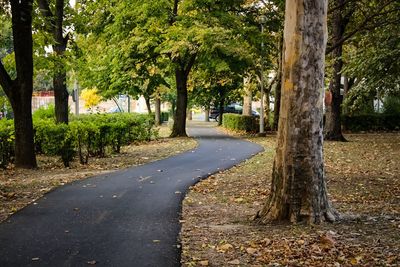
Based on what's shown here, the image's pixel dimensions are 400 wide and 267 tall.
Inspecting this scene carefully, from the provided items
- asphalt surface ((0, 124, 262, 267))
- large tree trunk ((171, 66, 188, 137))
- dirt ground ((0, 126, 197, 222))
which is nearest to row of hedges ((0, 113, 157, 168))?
dirt ground ((0, 126, 197, 222))

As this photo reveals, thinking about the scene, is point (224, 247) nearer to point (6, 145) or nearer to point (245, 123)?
point (6, 145)

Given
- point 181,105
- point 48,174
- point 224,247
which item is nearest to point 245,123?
point 181,105

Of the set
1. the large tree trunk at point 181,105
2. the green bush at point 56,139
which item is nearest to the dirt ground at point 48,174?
the green bush at point 56,139

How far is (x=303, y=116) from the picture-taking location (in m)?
6.76

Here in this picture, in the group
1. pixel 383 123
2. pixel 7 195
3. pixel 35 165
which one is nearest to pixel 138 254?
pixel 7 195

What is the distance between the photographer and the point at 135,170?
44.8ft

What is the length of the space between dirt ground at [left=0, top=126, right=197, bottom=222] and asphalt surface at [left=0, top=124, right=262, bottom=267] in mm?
408

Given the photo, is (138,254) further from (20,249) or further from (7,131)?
(7,131)

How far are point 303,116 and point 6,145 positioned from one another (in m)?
10.8

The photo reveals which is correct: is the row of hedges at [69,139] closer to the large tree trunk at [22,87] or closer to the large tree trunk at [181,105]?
the large tree trunk at [22,87]

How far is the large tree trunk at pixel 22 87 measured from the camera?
551 inches

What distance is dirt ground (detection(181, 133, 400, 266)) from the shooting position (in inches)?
217

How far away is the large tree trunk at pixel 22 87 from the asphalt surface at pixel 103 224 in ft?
10.4

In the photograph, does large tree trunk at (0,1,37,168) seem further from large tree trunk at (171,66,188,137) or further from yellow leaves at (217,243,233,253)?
large tree trunk at (171,66,188,137)
